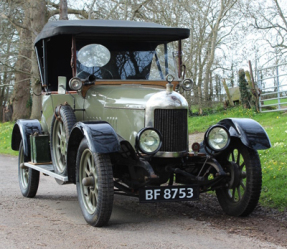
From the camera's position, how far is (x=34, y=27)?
1981 centimetres

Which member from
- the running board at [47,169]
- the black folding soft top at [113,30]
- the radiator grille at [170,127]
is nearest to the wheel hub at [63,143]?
the running board at [47,169]

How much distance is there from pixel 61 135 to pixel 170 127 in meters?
1.79

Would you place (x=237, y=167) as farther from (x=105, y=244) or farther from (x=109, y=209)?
(x=105, y=244)

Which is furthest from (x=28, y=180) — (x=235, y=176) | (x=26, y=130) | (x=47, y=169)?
(x=235, y=176)

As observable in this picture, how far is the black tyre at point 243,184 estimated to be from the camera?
550 cm

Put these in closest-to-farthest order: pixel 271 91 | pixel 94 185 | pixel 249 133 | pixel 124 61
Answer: pixel 94 185
pixel 249 133
pixel 124 61
pixel 271 91

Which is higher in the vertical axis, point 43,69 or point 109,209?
point 43,69

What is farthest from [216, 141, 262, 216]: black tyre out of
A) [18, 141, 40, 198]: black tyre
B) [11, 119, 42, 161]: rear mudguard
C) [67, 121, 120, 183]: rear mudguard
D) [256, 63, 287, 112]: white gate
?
[256, 63, 287, 112]: white gate

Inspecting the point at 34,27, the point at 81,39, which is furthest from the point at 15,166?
the point at 34,27

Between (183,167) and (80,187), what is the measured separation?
125cm

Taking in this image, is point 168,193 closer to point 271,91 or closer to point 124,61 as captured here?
point 124,61

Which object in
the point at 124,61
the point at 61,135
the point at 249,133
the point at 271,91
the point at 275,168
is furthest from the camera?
the point at 271,91

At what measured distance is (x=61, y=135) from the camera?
655 cm

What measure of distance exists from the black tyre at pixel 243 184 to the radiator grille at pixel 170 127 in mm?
763
